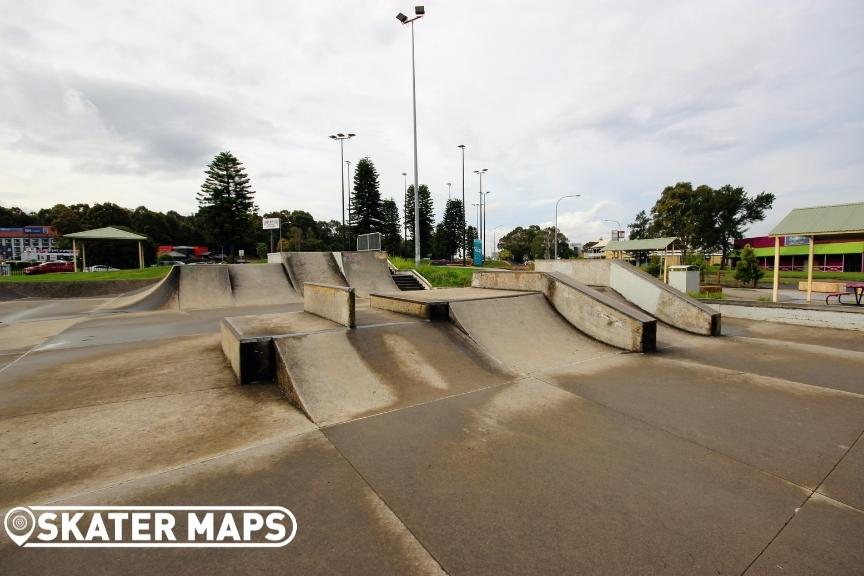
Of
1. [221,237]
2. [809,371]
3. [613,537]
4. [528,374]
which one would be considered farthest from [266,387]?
[221,237]

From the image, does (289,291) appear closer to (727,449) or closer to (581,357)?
(581,357)

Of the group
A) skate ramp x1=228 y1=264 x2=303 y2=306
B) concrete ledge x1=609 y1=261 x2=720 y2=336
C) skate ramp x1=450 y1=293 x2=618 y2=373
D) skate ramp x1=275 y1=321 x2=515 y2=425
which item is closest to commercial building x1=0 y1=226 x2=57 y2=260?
skate ramp x1=228 y1=264 x2=303 y2=306

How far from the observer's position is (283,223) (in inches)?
3467

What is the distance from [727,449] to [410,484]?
288 centimetres

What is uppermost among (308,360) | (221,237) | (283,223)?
(283,223)

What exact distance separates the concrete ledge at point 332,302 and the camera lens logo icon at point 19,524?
390 cm

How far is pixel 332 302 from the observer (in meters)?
6.75

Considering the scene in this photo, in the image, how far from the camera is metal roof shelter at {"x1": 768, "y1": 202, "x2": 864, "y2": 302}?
1164 centimetres

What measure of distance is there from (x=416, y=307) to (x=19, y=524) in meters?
5.58

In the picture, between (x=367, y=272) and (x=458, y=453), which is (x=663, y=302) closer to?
(x=458, y=453)

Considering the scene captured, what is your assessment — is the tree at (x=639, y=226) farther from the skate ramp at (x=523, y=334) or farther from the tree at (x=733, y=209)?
the skate ramp at (x=523, y=334)

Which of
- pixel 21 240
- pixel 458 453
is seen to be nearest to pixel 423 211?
pixel 458 453

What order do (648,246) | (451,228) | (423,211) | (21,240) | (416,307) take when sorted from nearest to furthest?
(416,307) < (648,246) < (423,211) < (21,240) < (451,228)
